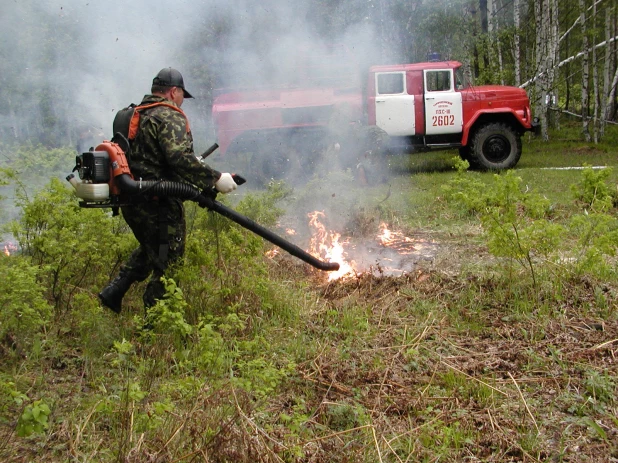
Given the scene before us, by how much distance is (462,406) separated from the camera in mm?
3355

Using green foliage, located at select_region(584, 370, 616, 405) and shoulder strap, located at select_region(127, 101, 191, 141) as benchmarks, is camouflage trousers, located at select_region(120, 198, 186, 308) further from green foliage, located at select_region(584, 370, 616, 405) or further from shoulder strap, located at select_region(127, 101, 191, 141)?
green foliage, located at select_region(584, 370, 616, 405)

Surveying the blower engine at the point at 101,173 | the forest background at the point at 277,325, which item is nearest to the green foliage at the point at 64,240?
the forest background at the point at 277,325

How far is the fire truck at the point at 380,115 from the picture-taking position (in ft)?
39.0

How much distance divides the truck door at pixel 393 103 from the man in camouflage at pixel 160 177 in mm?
8465

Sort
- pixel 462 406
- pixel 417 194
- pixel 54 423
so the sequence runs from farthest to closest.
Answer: pixel 417 194
pixel 462 406
pixel 54 423

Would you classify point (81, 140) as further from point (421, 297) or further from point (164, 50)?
point (421, 297)

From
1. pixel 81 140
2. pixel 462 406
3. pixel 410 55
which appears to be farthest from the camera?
pixel 410 55

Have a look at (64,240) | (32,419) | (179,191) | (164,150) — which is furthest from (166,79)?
(32,419)

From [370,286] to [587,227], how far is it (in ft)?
6.10

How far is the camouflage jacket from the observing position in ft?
13.6

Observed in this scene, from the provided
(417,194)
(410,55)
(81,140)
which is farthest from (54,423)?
(410,55)

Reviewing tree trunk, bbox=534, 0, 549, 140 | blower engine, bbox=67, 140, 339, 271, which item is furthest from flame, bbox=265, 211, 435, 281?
tree trunk, bbox=534, 0, 549, 140

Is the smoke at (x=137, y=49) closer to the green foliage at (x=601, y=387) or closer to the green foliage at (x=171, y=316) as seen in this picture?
the green foliage at (x=171, y=316)

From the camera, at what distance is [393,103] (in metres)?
12.4
